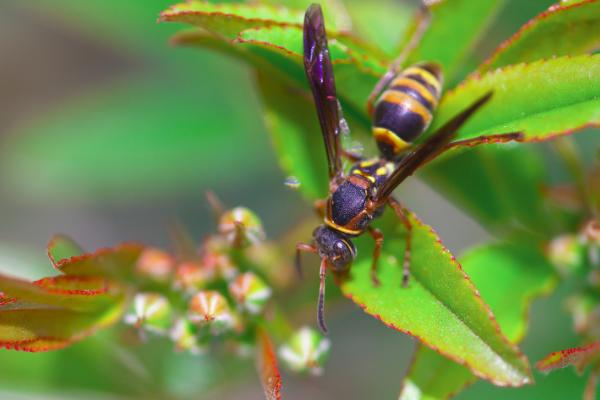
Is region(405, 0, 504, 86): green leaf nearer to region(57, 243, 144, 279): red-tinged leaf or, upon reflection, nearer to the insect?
the insect

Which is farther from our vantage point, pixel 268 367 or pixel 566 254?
pixel 566 254

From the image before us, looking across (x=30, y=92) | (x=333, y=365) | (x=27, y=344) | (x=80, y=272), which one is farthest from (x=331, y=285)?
(x=30, y=92)

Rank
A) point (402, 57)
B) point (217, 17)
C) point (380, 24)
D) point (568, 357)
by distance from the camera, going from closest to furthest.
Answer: point (568, 357), point (217, 17), point (402, 57), point (380, 24)

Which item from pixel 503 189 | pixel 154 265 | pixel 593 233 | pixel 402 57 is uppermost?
pixel 402 57

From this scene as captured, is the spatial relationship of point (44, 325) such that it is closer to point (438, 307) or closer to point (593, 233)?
point (438, 307)

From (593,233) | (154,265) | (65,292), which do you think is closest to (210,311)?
(154,265)

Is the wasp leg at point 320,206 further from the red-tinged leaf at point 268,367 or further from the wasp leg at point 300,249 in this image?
the red-tinged leaf at point 268,367

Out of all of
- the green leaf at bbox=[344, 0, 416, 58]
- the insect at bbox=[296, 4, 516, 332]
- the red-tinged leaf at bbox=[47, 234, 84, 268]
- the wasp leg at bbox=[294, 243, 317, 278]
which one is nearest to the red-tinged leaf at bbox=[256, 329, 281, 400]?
the insect at bbox=[296, 4, 516, 332]
